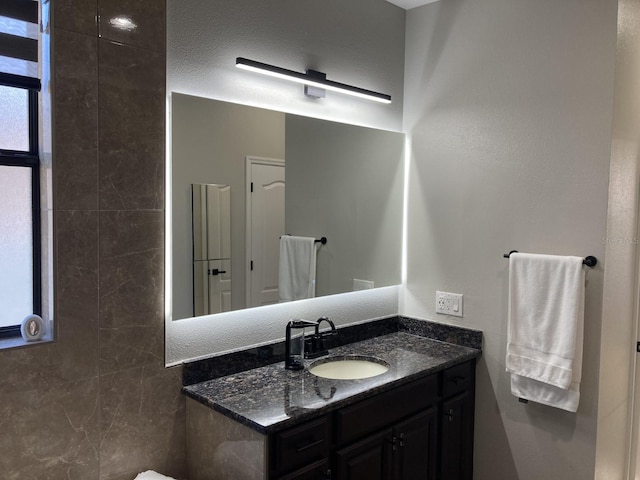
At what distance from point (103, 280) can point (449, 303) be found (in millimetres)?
1724

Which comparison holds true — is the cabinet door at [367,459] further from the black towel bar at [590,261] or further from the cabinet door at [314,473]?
the black towel bar at [590,261]

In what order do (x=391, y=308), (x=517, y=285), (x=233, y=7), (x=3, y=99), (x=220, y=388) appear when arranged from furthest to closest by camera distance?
(x=391, y=308) < (x=517, y=285) < (x=233, y=7) < (x=220, y=388) < (x=3, y=99)

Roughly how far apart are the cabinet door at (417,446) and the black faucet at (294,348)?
50 centimetres

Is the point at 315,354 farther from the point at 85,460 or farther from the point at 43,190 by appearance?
the point at 43,190

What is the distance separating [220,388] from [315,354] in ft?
1.79

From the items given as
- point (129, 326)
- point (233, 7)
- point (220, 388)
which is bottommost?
point (220, 388)

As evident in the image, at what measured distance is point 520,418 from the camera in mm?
2459

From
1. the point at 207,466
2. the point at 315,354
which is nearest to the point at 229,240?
the point at 315,354

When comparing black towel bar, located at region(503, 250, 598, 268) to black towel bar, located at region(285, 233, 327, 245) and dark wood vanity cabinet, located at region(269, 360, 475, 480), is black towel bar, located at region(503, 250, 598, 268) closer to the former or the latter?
dark wood vanity cabinet, located at region(269, 360, 475, 480)

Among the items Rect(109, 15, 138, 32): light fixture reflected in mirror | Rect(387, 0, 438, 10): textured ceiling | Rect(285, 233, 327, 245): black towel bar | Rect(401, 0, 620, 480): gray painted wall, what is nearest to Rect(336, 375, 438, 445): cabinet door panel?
Rect(401, 0, 620, 480): gray painted wall

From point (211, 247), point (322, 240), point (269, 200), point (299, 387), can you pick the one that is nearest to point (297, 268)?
point (322, 240)

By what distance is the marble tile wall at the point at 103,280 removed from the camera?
166 centimetres

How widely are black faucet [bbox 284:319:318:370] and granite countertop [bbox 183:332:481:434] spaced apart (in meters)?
0.03

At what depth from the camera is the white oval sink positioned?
2352mm
